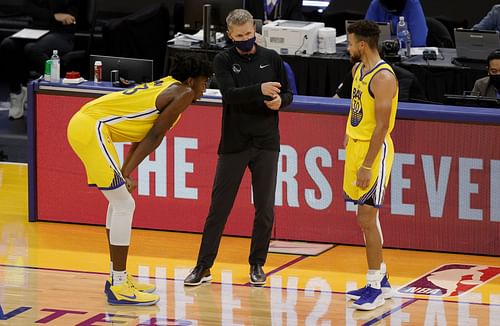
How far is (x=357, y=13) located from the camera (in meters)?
15.9

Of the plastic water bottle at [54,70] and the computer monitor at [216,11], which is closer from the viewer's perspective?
the plastic water bottle at [54,70]

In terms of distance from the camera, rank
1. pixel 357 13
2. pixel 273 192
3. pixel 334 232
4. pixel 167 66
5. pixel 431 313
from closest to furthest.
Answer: pixel 431 313 < pixel 273 192 < pixel 334 232 < pixel 167 66 < pixel 357 13

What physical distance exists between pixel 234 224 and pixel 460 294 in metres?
2.23

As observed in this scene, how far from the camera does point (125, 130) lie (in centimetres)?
826

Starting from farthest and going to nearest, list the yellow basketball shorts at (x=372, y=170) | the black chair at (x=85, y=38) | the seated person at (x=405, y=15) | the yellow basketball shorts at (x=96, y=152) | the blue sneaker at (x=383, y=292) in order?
1. the black chair at (x=85, y=38)
2. the seated person at (x=405, y=15)
3. the blue sneaker at (x=383, y=292)
4. the yellow basketball shorts at (x=372, y=170)
5. the yellow basketball shorts at (x=96, y=152)

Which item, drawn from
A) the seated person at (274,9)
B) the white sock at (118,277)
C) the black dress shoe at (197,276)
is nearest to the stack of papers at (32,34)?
the seated person at (274,9)

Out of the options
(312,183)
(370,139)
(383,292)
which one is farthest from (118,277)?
(312,183)

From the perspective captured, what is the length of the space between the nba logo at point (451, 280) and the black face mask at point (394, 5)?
14.6 feet

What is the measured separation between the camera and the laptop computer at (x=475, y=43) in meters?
12.4

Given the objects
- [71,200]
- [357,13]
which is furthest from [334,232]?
[357,13]

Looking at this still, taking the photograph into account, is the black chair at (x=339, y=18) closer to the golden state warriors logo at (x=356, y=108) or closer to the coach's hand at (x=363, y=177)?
the golden state warriors logo at (x=356, y=108)

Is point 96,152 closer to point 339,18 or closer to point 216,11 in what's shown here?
point 216,11

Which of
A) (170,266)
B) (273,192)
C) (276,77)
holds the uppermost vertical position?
(276,77)

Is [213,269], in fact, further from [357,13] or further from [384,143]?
[357,13]
